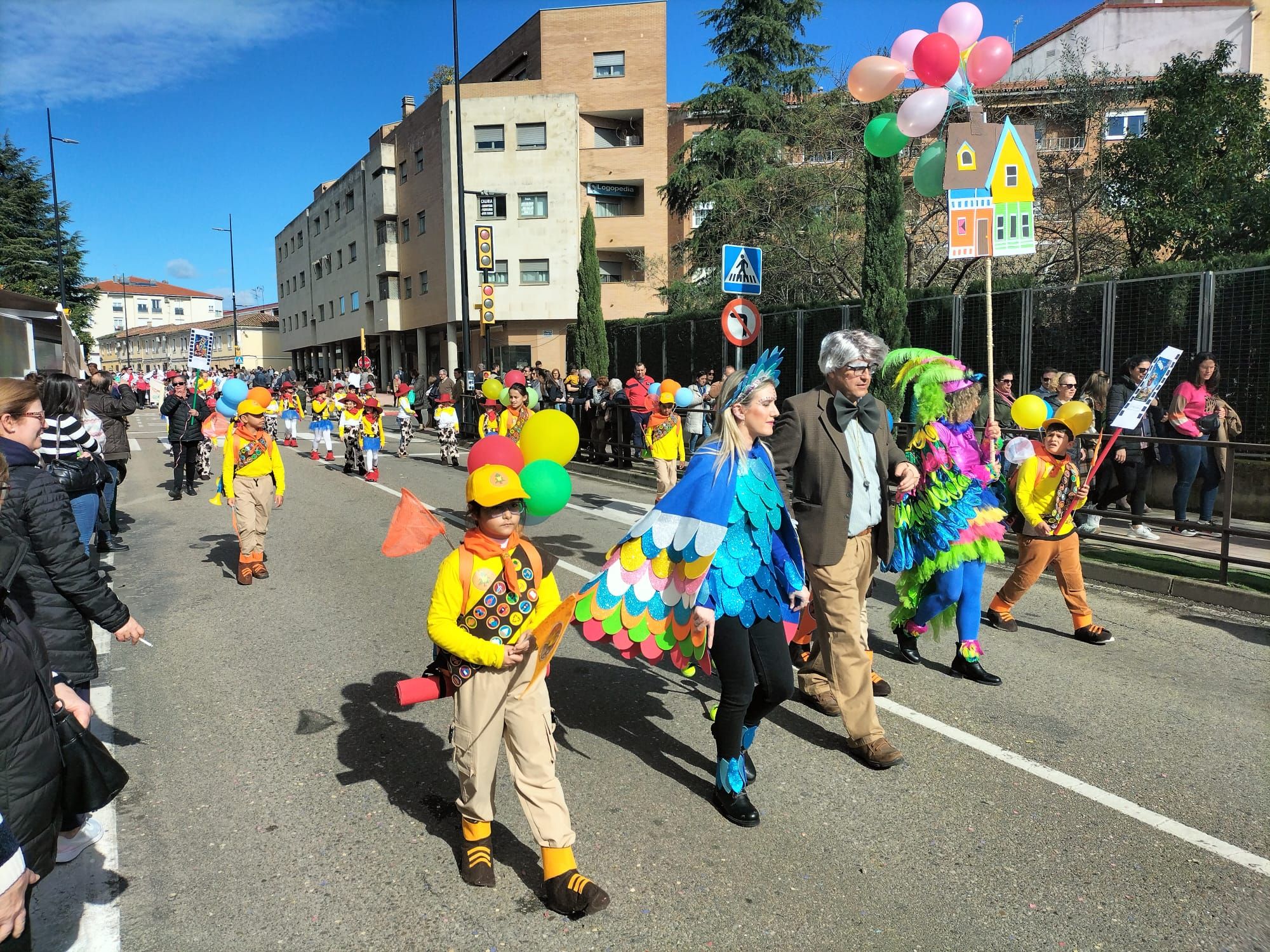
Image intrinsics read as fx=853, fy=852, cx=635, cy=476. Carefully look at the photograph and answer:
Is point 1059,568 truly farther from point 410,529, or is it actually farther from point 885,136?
point 410,529

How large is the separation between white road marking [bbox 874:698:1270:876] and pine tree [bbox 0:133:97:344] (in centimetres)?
4491

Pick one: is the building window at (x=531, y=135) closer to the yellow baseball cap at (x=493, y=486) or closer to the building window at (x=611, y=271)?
the building window at (x=611, y=271)

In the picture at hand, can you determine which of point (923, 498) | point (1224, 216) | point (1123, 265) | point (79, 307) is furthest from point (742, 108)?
point (79, 307)

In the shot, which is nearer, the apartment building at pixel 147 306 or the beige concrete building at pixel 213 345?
the beige concrete building at pixel 213 345

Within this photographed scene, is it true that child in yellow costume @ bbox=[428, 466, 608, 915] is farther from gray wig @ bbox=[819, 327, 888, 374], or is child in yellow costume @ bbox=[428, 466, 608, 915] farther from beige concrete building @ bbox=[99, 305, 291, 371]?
beige concrete building @ bbox=[99, 305, 291, 371]

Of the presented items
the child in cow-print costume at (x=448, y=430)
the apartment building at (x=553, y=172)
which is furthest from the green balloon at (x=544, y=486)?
the apartment building at (x=553, y=172)

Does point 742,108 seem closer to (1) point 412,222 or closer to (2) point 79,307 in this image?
(1) point 412,222

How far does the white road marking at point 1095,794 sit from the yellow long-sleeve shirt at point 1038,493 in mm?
1890

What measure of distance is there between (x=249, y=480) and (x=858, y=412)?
19.7 ft

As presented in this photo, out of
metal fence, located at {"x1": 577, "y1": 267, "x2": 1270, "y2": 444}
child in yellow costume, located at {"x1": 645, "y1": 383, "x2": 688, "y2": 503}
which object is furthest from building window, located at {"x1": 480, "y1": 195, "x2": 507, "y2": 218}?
child in yellow costume, located at {"x1": 645, "y1": 383, "x2": 688, "y2": 503}

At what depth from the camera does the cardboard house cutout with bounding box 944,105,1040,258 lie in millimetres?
6535

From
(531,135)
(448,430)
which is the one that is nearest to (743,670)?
(448,430)

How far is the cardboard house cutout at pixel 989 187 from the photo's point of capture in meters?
6.54

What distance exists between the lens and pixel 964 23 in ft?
22.9
